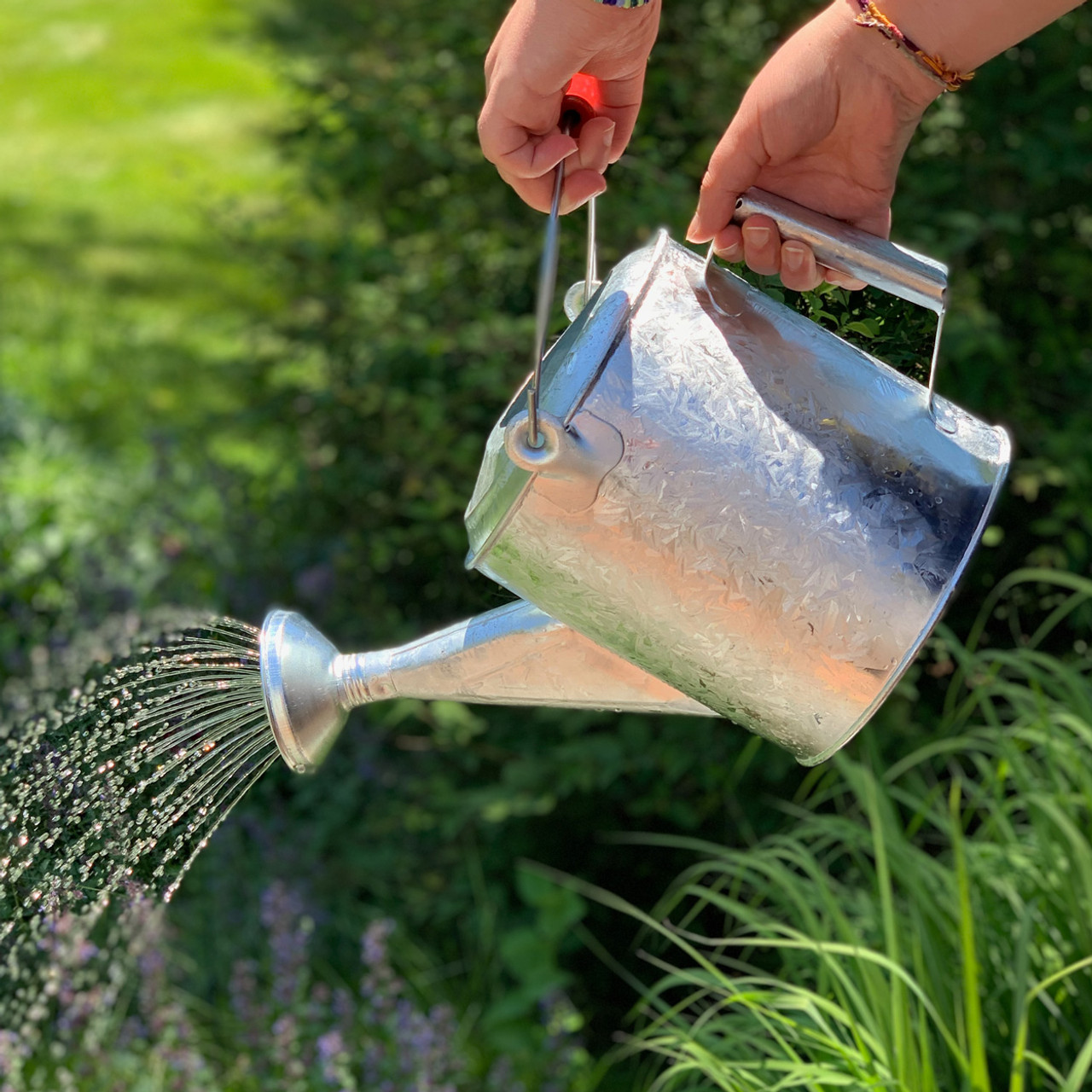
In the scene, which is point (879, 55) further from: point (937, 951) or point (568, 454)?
point (937, 951)

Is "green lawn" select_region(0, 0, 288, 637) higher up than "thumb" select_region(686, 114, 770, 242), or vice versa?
"thumb" select_region(686, 114, 770, 242)

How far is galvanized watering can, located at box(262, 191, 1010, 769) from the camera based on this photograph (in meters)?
0.99

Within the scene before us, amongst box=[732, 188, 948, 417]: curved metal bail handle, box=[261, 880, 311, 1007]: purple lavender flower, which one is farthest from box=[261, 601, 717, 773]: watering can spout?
box=[261, 880, 311, 1007]: purple lavender flower

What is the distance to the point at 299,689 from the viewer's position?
109 centimetres

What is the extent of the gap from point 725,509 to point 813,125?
455mm

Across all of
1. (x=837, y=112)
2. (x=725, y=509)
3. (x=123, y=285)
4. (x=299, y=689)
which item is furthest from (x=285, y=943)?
(x=123, y=285)

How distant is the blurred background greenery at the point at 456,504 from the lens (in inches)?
92.6

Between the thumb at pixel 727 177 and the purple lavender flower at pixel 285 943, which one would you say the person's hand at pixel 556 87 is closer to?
the thumb at pixel 727 177

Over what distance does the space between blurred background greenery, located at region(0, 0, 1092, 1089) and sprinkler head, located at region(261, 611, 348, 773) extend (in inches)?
38.4

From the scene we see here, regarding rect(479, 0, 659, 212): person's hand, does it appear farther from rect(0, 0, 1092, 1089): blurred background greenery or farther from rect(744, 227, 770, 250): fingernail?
rect(0, 0, 1092, 1089): blurred background greenery

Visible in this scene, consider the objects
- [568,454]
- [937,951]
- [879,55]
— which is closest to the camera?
[568,454]

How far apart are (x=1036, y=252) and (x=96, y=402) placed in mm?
3002

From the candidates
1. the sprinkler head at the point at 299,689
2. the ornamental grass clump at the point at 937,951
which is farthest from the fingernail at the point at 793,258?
the ornamental grass clump at the point at 937,951

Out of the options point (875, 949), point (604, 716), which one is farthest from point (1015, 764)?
point (604, 716)
